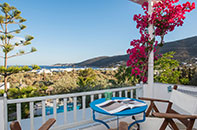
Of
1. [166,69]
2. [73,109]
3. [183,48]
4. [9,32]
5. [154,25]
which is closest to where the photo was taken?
[73,109]

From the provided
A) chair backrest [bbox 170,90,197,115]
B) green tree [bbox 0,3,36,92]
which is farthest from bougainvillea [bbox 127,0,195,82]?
green tree [bbox 0,3,36,92]

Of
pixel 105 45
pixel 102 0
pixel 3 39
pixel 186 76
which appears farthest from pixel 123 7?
pixel 3 39

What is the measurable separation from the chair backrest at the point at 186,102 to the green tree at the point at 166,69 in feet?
4.35

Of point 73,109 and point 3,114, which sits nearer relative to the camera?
point 3,114

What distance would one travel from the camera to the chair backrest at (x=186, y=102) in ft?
4.40

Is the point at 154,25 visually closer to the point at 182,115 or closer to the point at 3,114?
the point at 182,115

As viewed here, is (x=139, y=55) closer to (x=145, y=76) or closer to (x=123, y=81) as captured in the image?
(x=145, y=76)

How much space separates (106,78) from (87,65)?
101 cm

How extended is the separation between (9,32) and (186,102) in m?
4.97

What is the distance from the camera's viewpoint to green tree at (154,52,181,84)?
116 inches

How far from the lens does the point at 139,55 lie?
2877 mm

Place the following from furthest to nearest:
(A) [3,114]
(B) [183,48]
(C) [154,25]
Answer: (B) [183,48] → (C) [154,25] → (A) [3,114]

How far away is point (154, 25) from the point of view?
2791 millimetres

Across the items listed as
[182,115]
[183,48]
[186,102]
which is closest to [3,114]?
[182,115]
